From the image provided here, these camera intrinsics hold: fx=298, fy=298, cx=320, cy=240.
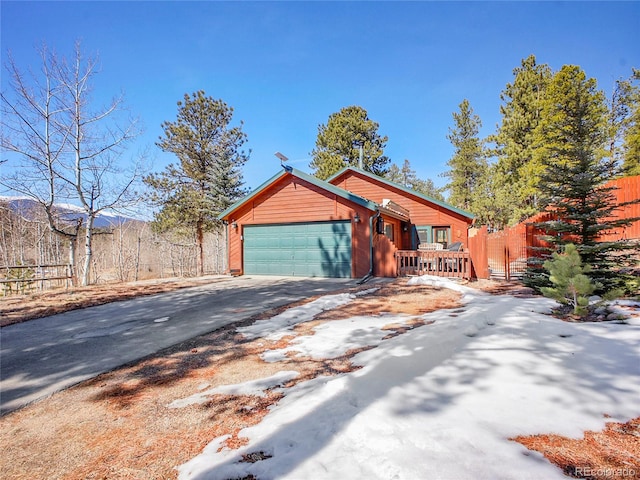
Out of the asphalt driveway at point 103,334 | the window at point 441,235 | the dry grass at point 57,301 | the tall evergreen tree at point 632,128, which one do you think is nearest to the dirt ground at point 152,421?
the asphalt driveway at point 103,334

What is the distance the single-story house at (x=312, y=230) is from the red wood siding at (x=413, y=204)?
2.0 inches

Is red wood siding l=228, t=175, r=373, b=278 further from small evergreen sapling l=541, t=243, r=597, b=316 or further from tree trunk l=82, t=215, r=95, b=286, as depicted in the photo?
small evergreen sapling l=541, t=243, r=597, b=316

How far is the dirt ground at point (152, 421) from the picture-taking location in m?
1.86

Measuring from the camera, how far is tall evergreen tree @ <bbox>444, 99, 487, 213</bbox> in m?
29.6

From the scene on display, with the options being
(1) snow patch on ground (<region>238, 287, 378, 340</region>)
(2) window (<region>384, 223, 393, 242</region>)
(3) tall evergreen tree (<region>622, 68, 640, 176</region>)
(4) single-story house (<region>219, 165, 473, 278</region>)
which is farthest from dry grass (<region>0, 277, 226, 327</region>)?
(3) tall evergreen tree (<region>622, 68, 640, 176</region>)

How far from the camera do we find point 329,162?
23.2m

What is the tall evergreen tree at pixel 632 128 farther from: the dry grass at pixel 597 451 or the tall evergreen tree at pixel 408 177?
the tall evergreen tree at pixel 408 177

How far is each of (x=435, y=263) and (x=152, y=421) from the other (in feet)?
31.5

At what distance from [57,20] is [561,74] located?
22.0 metres

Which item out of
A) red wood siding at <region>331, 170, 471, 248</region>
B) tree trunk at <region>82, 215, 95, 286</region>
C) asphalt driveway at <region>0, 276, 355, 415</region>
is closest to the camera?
asphalt driveway at <region>0, 276, 355, 415</region>

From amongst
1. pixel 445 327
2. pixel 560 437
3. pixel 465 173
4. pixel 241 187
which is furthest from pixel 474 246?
pixel 465 173

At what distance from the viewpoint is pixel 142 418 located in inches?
98.7
